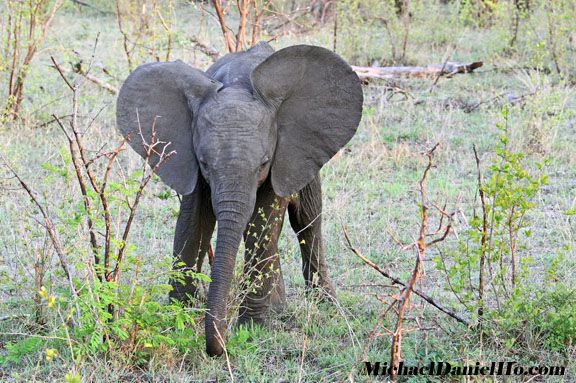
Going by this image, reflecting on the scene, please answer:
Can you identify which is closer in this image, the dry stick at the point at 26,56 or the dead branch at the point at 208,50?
the dry stick at the point at 26,56

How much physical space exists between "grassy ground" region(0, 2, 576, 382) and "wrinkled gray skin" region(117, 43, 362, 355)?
1.06ft

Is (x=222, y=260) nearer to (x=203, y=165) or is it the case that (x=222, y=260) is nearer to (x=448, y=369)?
(x=203, y=165)

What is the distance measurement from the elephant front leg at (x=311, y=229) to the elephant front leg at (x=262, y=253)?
57 cm

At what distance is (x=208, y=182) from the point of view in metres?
4.66

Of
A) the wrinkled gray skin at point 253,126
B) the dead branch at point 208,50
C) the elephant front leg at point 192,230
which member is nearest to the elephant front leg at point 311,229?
the wrinkled gray skin at point 253,126

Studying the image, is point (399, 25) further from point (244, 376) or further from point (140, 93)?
point (244, 376)

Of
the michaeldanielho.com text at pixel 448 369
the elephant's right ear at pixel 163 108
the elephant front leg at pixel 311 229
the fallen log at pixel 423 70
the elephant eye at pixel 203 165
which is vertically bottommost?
the michaeldanielho.com text at pixel 448 369

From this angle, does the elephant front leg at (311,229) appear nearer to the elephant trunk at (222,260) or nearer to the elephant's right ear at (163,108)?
the elephant's right ear at (163,108)

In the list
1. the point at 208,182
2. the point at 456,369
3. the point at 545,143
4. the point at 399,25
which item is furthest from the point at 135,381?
the point at 399,25

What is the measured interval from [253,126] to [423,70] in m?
7.07

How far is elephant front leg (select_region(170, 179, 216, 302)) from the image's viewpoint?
16.4 feet

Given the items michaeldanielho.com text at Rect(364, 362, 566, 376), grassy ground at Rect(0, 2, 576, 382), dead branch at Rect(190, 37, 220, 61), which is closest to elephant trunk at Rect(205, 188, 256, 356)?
grassy ground at Rect(0, 2, 576, 382)

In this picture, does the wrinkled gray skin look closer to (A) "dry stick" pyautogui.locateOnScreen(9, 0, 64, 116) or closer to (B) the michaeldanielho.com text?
(B) the michaeldanielho.com text

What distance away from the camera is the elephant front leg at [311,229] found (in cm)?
580
